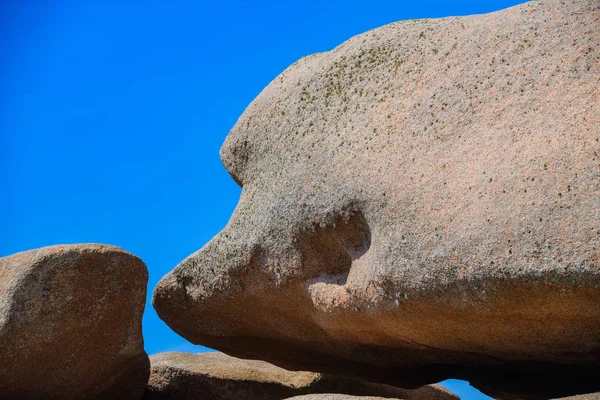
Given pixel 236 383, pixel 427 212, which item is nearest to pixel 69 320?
pixel 236 383

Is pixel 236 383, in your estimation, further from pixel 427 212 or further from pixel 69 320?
pixel 427 212

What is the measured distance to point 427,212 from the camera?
17.3 feet

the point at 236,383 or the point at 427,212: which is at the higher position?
the point at 427,212

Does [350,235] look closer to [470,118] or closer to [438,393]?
[470,118]

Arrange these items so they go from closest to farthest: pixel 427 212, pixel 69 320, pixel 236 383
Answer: pixel 427 212 < pixel 69 320 < pixel 236 383

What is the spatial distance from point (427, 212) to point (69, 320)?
118 inches

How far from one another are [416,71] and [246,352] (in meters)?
3.04

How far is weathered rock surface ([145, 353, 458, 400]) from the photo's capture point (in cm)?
803

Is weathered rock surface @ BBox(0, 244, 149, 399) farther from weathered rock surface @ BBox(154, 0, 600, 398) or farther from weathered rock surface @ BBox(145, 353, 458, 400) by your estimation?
weathered rock surface @ BBox(145, 353, 458, 400)

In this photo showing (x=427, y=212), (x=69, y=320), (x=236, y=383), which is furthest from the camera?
(x=236, y=383)

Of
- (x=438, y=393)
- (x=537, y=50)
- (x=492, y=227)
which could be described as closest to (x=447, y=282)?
(x=492, y=227)

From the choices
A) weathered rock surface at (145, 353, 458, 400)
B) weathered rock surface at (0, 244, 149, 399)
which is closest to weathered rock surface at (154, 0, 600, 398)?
weathered rock surface at (0, 244, 149, 399)

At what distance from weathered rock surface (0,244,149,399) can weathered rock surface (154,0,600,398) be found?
534 mm

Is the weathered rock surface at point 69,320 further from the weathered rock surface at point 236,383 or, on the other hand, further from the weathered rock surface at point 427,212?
the weathered rock surface at point 236,383
